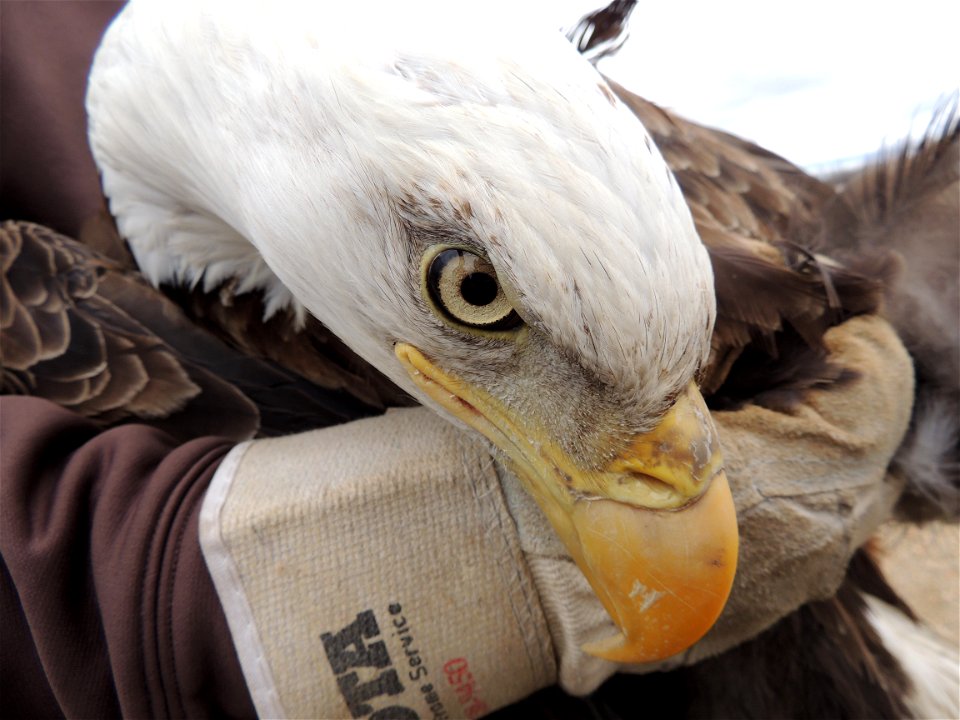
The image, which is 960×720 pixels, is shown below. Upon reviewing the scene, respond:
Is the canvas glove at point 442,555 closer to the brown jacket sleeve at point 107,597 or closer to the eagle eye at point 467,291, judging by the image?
the brown jacket sleeve at point 107,597

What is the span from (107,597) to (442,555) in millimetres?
434

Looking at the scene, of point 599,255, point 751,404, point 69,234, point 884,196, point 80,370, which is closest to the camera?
point 599,255

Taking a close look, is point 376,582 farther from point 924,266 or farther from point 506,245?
point 924,266

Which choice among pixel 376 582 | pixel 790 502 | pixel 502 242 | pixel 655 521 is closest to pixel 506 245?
pixel 502 242

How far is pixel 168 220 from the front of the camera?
3.76 ft

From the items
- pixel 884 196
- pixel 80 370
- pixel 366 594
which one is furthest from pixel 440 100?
pixel 884 196

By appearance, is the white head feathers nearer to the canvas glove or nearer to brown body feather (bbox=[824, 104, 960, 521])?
the canvas glove

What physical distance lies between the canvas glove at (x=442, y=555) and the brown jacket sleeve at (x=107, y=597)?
0.04 m

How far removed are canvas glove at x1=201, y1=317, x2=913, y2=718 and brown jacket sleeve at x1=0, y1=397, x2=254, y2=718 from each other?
0.14 feet

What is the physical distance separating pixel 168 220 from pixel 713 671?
4.59ft

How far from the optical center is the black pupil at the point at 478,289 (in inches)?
27.6

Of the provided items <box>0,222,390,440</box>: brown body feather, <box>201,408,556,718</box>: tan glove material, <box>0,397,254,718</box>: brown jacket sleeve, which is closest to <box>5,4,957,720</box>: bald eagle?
<box>201,408,556,718</box>: tan glove material

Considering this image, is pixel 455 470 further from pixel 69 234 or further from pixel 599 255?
pixel 69 234

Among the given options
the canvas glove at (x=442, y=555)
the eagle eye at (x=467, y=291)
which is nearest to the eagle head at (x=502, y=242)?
the eagle eye at (x=467, y=291)
